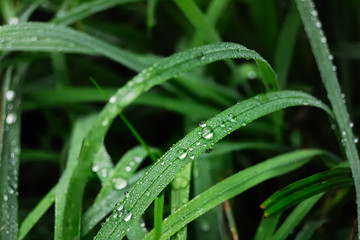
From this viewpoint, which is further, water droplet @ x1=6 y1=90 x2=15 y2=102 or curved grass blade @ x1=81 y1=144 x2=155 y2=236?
water droplet @ x1=6 y1=90 x2=15 y2=102

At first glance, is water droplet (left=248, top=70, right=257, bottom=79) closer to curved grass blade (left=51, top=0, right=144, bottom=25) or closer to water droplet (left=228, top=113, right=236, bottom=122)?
curved grass blade (left=51, top=0, right=144, bottom=25)

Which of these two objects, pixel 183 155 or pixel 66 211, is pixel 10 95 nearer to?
pixel 66 211

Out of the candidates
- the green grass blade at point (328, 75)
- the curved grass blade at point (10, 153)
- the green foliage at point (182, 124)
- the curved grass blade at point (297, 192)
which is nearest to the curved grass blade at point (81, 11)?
the green foliage at point (182, 124)

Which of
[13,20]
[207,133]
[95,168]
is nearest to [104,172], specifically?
[95,168]

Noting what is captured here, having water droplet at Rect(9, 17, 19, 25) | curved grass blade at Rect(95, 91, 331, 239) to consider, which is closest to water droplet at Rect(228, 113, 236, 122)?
curved grass blade at Rect(95, 91, 331, 239)

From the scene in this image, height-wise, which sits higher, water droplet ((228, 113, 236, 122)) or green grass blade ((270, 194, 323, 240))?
water droplet ((228, 113, 236, 122))
